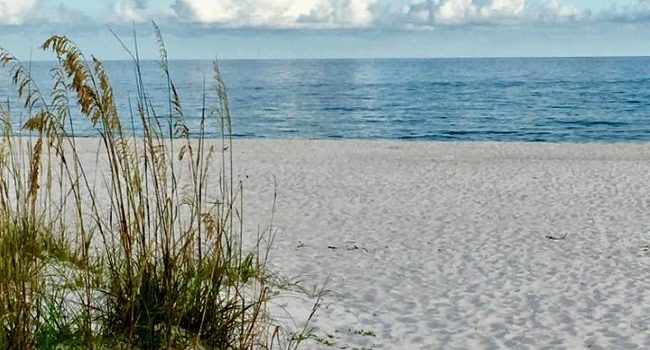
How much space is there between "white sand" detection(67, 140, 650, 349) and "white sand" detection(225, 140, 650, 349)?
0.02 m

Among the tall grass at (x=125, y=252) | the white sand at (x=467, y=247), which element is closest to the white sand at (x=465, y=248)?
the white sand at (x=467, y=247)

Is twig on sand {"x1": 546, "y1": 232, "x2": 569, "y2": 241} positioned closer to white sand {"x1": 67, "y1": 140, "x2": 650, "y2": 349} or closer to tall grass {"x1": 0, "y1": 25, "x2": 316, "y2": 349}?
white sand {"x1": 67, "y1": 140, "x2": 650, "y2": 349}

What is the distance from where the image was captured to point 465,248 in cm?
931

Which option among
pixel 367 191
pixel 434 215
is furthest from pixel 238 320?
pixel 367 191

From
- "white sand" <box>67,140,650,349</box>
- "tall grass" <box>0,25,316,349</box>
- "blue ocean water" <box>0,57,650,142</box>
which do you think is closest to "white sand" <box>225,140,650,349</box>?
"white sand" <box>67,140,650,349</box>

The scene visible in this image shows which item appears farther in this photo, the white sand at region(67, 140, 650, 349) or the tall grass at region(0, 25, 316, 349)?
the white sand at region(67, 140, 650, 349)

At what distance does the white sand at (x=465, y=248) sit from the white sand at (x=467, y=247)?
0.07 ft

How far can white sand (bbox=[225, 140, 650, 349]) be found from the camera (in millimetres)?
6070

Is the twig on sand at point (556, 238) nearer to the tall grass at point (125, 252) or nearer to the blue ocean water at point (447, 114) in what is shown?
the tall grass at point (125, 252)

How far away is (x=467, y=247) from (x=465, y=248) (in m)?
0.06

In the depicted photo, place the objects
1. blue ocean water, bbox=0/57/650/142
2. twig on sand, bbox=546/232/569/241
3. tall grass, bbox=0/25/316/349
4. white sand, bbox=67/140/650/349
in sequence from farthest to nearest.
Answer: blue ocean water, bbox=0/57/650/142, twig on sand, bbox=546/232/569/241, white sand, bbox=67/140/650/349, tall grass, bbox=0/25/316/349

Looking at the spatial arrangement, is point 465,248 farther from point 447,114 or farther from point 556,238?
point 447,114

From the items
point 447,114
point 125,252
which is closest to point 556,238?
point 125,252

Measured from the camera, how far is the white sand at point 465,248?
6059 millimetres
